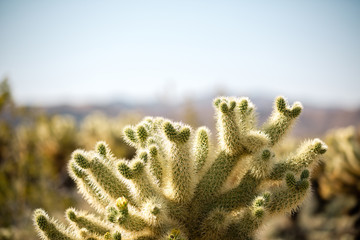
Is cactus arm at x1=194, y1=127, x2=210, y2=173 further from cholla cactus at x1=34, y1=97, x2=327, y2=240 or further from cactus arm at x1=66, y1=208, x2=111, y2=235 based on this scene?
cactus arm at x1=66, y1=208, x2=111, y2=235

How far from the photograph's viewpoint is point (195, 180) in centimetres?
200

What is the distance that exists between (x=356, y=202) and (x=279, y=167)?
22.9 feet

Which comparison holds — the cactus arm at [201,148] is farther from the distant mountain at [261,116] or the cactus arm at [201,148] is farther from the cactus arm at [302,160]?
the distant mountain at [261,116]

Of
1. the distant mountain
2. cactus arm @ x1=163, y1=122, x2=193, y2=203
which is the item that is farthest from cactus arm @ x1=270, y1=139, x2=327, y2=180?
the distant mountain

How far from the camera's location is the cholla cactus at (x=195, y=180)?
5.91ft

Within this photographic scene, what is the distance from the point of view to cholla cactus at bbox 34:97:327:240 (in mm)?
1802

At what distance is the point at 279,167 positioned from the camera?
2070 millimetres

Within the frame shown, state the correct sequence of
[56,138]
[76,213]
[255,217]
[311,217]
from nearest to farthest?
1. [255,217]
2. [76,213]
3. [311,217]
4. [56,138]

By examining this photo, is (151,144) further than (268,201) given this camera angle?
Yes

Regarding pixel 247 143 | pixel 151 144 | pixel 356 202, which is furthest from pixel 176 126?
pixel 356 202

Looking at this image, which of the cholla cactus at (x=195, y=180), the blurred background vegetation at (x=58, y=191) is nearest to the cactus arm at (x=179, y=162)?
the cholla cactus at (x=195, y=180)

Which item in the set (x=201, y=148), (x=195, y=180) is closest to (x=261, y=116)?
(x=201, y=148)

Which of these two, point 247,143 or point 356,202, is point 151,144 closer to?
point 247,143

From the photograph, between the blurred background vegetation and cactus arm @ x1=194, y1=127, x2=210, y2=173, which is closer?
cactus arm @ x1=194, y1=127, x2=210, y2=173
